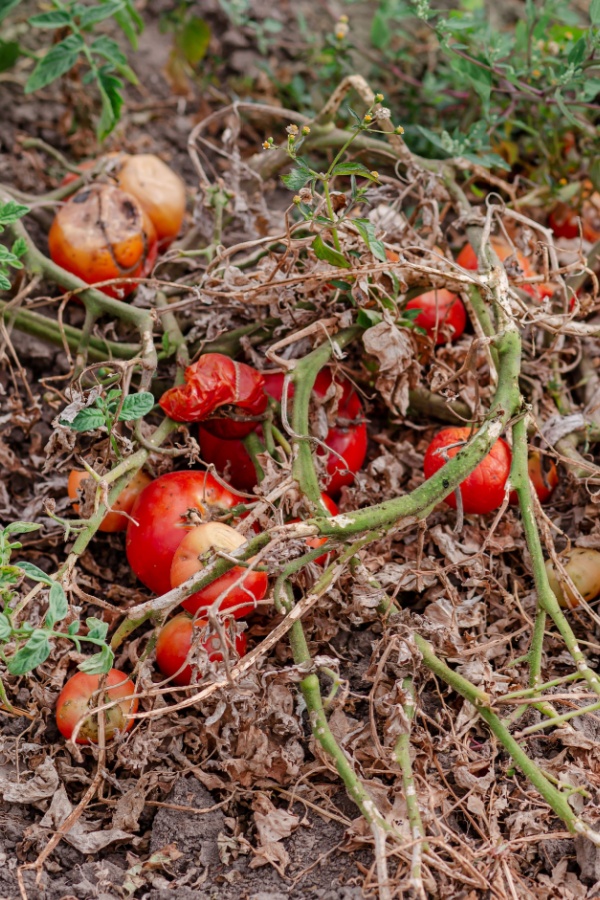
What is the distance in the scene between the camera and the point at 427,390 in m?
1.89

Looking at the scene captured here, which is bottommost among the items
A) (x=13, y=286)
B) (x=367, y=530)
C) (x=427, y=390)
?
(x=427, y=390)

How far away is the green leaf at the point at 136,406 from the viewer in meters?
1.50

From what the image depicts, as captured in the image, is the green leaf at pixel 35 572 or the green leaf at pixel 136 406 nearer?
the green leaf at pixel 35 572

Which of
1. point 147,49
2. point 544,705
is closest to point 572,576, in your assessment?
point 544,705

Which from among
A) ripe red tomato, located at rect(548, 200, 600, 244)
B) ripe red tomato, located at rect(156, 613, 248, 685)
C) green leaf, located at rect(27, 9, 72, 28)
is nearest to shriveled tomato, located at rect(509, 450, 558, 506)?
ripe red tomato, located at rect(156, 613, 248, 685)

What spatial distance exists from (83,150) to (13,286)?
79cm

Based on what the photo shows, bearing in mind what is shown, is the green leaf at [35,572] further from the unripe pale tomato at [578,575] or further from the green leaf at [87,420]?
the unripe pale tomato at [578,575]

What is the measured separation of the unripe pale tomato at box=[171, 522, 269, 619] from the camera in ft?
4.73

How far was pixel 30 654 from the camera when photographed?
1203 mm

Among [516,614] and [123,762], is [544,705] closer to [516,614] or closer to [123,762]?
[516,614]

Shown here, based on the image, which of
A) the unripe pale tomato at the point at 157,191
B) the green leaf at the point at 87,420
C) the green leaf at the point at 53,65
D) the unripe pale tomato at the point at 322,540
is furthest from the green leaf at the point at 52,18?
the unripe pale tomato at the point at 322,540

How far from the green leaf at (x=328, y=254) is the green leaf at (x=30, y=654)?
2.58 feet

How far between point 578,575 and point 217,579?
733mm

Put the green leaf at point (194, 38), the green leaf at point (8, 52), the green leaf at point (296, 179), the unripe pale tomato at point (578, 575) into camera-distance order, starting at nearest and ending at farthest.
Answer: the green leaf at point (296, 179)
the unripe pale tomato at point (578, 575)
the green leaf at point (8, 52)
the green leaf at point (194, 38)
